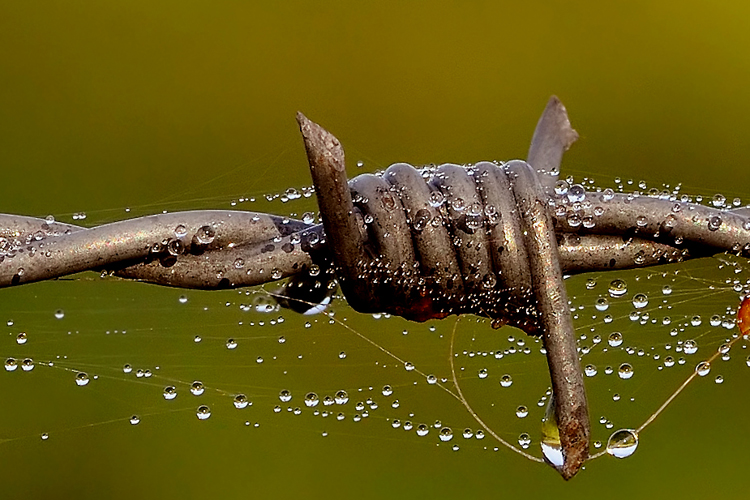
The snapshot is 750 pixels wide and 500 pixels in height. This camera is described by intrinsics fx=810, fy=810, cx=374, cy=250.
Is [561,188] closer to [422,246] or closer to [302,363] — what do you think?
[422,246]

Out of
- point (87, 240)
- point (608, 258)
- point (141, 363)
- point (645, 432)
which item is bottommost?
point (645, 432)

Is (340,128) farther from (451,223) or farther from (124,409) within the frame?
(451,223)

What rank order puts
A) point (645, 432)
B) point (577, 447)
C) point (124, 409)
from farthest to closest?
point (645, 432) < point (124, 409) < point (577, 447)

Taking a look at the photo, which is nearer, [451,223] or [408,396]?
[451,223]

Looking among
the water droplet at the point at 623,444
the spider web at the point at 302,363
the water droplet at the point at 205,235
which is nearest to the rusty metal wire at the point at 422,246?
the water droplet at the point at 205,235

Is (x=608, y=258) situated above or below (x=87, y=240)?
below

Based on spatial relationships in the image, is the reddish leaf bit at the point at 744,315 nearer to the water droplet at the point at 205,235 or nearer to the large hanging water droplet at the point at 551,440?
the large hanging water droplet at the point at 551,440

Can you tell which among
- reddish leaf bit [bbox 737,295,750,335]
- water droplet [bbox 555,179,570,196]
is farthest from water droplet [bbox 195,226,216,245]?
reddish leaf bit [bbox 737,295,750,335]

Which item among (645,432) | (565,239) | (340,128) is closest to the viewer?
(565,239)

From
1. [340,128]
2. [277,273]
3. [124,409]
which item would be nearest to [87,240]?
[277,273]

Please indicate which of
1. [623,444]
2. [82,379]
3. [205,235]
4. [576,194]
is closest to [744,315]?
[623,444]

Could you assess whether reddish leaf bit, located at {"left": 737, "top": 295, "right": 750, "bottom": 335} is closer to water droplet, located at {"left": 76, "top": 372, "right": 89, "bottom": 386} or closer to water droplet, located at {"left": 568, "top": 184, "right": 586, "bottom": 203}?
water droplet, located at {"left": 568, "top": 184, "right": 586, "bottom": 203}
